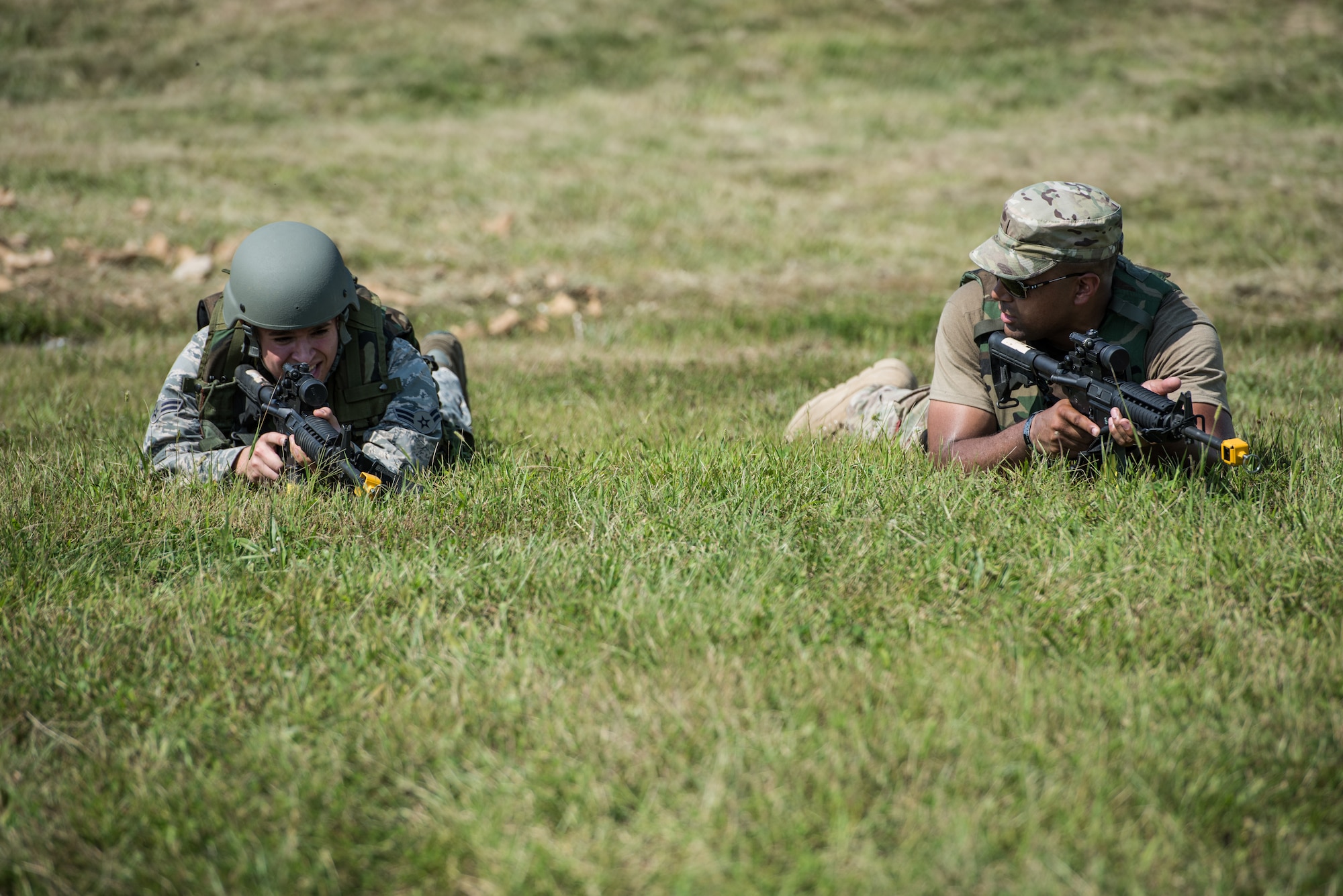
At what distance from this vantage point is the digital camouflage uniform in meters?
4.58

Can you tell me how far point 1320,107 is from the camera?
18516mm

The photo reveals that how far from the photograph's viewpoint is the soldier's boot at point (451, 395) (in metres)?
5.18

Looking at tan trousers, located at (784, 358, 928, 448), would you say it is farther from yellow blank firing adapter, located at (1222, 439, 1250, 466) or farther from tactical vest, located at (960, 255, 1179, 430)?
yellow blank firing adapter, located at (1222, 439, 1250, 466)

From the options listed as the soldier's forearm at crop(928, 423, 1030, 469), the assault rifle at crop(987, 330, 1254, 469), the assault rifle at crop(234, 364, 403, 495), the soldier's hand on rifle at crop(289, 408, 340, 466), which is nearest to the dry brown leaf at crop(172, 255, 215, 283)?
the assault rifle at crop(234, 364, 403, 495)

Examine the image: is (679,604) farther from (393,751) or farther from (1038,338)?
(1038,338)

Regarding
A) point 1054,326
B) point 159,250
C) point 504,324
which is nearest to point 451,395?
point 1054,326

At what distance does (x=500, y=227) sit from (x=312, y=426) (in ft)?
31.5

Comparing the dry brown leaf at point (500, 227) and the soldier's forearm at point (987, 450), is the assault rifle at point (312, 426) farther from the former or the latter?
the dry brown leaf at point (500, 227)

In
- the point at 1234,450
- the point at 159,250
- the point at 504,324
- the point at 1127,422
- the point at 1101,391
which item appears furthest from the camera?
the point at 159,250

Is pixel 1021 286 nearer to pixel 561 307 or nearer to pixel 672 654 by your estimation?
pixel 672 654

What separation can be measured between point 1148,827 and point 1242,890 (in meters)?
0.21

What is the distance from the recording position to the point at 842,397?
19.0 feet

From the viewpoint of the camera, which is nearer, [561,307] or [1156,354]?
[1156,354]

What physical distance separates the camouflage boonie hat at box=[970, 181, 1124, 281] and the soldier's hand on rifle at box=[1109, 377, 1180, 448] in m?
0.59
